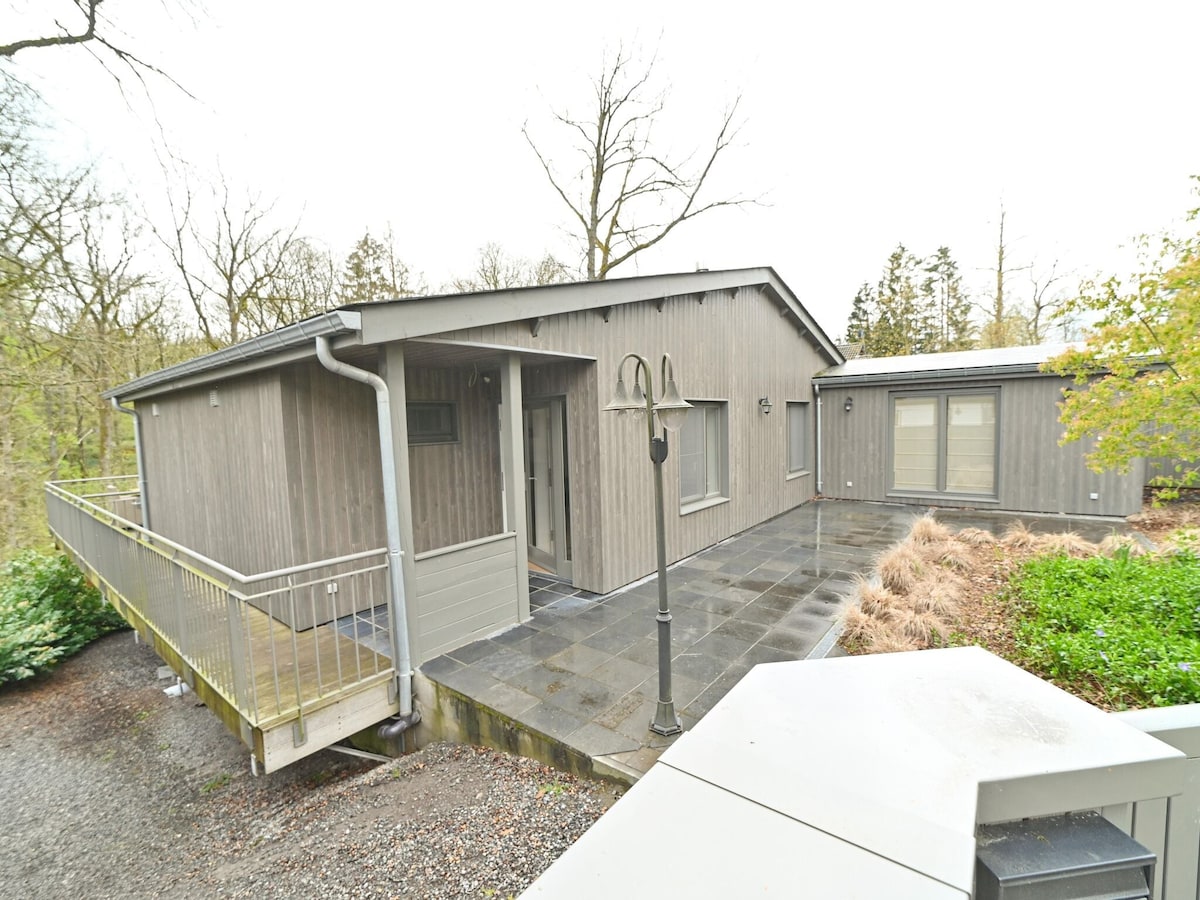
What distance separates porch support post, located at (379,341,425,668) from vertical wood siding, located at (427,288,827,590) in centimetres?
53

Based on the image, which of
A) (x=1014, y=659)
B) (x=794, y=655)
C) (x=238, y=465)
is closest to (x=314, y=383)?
(x=238, y=465)

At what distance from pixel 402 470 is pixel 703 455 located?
4.41m

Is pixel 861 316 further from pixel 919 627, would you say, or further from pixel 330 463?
pixel 330 463

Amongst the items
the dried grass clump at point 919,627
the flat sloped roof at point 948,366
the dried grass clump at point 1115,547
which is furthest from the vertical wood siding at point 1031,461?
the dried grass clump at point 919,627

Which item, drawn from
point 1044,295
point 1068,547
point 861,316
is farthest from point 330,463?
point 861,316

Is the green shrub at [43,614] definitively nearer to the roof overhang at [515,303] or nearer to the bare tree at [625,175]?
the roof overhang at [515,303]

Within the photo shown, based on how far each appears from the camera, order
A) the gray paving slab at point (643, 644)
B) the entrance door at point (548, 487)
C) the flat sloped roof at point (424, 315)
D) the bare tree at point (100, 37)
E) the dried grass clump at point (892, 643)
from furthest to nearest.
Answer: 1. the entrance door at point (548, 487)
2. the bare tree at point (100, 37)
3. the dried grass clump at point (892, 643)
4. the flat sloped roof at point (424, 315)
5. the gray paving slab at point (643, 644)

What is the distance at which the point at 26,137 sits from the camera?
6.75 m

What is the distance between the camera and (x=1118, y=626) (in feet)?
11.2

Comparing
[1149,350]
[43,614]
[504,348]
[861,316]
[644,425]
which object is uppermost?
[861,316]

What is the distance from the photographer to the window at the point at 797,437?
9875 mm

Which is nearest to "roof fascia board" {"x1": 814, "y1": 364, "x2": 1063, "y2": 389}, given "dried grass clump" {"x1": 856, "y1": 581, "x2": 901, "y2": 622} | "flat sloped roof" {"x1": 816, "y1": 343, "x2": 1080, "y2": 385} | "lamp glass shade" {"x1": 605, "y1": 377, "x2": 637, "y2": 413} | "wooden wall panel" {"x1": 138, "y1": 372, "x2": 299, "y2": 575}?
"flat sloped roof" {"x1": 816, "y1": 343, "x2": 1080, "y2": 385}

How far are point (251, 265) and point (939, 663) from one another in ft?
56.2

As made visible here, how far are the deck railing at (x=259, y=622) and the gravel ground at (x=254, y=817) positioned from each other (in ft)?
2.28
